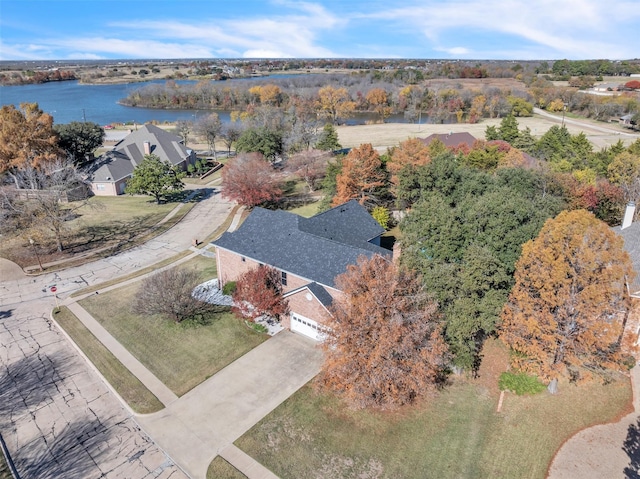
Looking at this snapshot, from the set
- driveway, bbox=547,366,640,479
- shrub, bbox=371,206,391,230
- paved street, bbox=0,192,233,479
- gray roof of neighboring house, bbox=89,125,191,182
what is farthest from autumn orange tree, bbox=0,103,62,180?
driveway, bbox=547,366,640,479

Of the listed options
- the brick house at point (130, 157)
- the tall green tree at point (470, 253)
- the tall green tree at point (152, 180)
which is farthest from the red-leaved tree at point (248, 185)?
the tall green tree at point (470, 253)

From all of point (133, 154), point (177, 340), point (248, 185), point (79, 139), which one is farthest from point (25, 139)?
point (177, 340)

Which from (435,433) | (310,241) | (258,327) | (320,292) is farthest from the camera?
(310,241)

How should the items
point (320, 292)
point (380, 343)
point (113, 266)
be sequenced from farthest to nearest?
point (113, 266) → point (320, 292) → point (380, 343)

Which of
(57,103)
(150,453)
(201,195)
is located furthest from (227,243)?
(57,103)

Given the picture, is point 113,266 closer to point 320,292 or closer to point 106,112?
point 320,292
